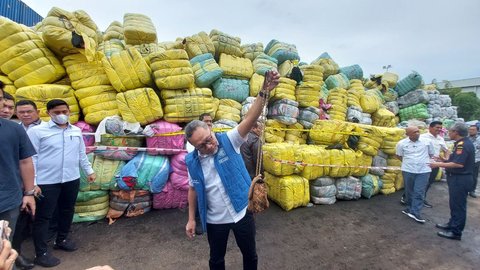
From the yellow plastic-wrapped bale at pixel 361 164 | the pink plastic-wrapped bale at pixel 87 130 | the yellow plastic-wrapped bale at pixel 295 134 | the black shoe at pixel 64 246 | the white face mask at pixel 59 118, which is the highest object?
the white face mask at pixel 59 118

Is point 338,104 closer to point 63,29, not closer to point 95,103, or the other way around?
point 95,103

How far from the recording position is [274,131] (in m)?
5.17

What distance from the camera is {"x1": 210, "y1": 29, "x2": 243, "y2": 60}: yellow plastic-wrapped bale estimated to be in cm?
543

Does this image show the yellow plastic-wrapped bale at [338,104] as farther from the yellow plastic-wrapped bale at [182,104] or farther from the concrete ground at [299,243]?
the yellow plastic-wrapped bale at [182,104]

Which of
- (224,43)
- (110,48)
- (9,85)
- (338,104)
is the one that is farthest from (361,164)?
(9,85)

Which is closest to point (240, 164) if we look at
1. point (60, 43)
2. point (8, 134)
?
point (8, 134)

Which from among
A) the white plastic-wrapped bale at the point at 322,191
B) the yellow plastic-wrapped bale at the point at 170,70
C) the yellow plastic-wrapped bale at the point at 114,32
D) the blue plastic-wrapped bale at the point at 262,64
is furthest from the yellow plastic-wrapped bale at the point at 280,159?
the yellow plastic-wrapped bale at the point at 114,32

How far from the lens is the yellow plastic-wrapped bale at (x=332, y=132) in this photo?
4.85 meters

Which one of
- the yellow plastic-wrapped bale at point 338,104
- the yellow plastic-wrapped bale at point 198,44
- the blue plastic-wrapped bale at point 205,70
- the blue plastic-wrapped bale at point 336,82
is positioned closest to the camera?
the blue plastic-wrapped bale at point 205,70

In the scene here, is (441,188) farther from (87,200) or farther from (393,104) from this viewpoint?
(87,200)

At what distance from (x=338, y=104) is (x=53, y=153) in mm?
5832

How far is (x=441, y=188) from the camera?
19.8ft

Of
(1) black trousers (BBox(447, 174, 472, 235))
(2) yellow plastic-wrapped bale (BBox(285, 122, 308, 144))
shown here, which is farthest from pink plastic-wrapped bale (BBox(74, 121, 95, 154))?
(1) black trousers (BBox(447, 174, 472, 235))

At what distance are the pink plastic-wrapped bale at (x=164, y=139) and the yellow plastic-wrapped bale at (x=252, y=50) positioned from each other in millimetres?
3155
